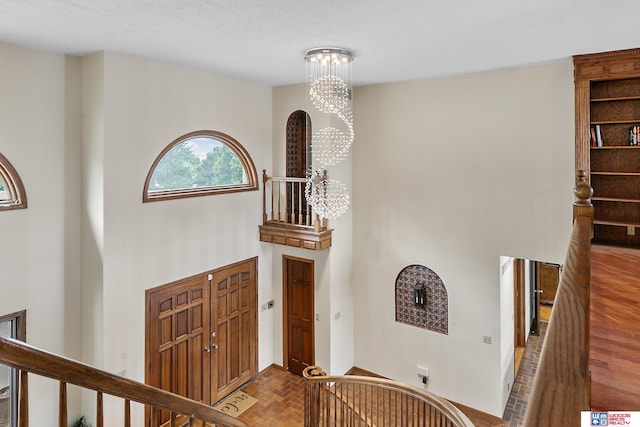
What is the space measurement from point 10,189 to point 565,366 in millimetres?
4742

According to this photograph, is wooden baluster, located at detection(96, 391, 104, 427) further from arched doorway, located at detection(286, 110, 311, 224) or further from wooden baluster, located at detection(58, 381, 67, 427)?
arched doorway, located at detection(286, 110, 311, 224)

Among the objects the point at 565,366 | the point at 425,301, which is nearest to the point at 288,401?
the point at 425,301

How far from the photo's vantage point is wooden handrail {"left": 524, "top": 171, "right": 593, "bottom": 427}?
69cm

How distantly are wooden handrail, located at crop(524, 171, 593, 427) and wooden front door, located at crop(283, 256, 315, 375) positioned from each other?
5.13 meters

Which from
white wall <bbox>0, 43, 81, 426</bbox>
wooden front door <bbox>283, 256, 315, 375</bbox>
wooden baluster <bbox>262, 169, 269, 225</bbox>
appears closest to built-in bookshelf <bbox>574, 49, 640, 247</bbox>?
wooden front door <bbox>283, 256, 315, 375</bbox>

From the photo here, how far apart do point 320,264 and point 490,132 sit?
2.97m

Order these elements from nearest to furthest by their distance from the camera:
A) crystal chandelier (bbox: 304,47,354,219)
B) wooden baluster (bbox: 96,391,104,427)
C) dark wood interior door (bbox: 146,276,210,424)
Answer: wooden baluster (bbox: 96,391,104,427) < crystal chandelier (bbox: 304,47,354,219) < dark wood interior door (bbox: 146,276,210,424)

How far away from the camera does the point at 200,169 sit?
214 inches

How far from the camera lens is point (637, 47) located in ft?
13.4

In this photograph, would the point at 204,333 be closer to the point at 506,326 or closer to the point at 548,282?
the point at 506,326

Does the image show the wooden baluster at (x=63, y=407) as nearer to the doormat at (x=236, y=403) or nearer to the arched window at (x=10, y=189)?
the arched window at (x=10, y=189)

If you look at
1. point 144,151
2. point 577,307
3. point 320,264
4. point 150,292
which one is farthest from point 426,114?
point 577,307

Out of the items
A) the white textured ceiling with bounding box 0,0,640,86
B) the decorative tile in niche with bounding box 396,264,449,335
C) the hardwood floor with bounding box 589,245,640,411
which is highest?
the white textured ceiling with bounding box 0,0,640,86

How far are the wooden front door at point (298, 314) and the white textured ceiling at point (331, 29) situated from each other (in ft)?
10.2
